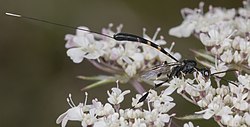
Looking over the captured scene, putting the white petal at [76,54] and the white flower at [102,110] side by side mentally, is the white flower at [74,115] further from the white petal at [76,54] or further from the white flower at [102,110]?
the white petal at [76,54]

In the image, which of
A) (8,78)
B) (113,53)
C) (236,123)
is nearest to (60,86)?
(8,78)

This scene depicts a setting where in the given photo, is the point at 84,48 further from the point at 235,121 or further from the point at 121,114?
the point at 235,121

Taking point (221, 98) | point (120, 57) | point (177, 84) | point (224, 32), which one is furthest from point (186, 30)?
point (221, 98)

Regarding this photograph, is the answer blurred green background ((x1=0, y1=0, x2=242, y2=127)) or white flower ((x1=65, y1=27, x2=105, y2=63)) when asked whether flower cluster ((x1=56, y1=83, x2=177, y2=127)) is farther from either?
blurred green background ((x1=0, y1=0, x2=242, y2=127))

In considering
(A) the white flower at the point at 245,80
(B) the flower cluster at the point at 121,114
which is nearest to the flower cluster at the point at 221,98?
(A) the white flower at the point at 245,80

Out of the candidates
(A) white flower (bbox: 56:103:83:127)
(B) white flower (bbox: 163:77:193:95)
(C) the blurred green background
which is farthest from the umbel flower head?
(C) the blurred green background
